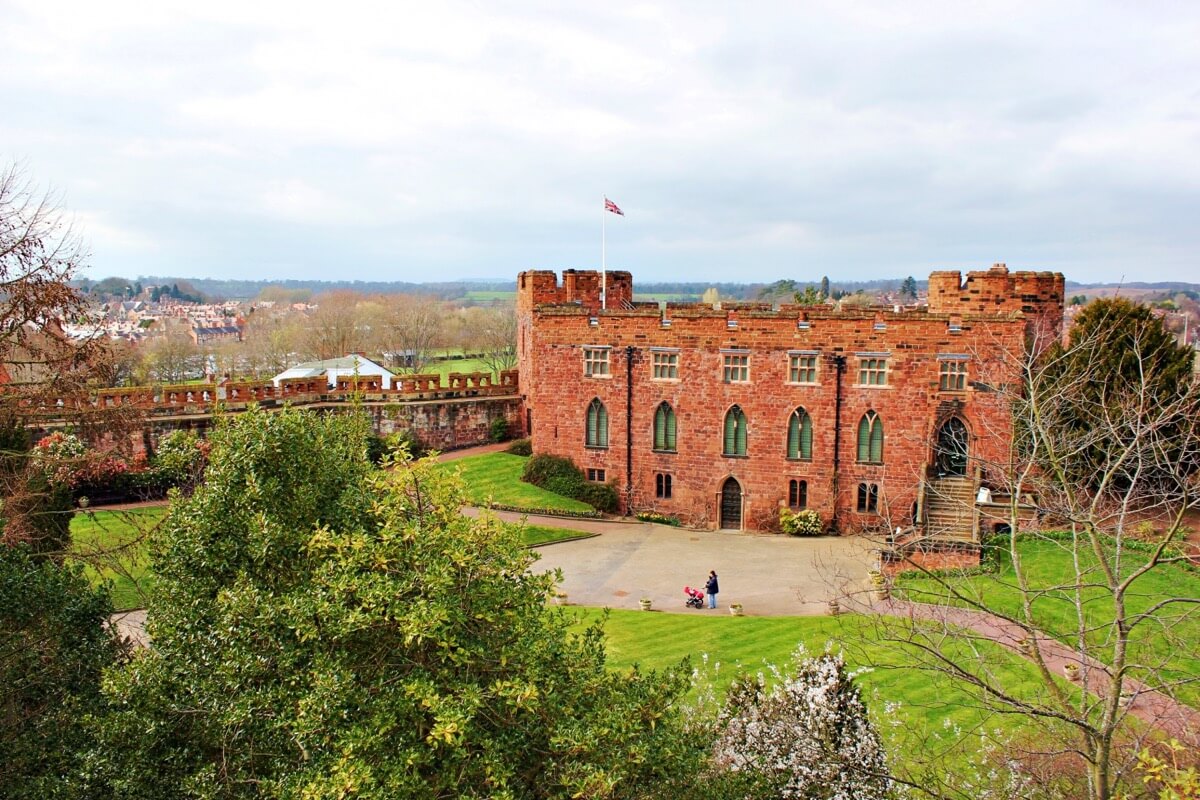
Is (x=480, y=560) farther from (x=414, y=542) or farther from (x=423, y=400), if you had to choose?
(x=423, y=400)

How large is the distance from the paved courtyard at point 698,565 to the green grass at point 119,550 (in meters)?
10.4

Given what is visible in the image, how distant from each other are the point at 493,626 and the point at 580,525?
23439 mm

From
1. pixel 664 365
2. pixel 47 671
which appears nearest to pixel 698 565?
pixel 664 365

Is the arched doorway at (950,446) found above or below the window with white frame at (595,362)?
below

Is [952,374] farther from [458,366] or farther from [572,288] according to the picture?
[458,366]

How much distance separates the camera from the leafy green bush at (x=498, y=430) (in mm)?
43125

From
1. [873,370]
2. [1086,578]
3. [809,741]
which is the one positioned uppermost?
[873,370]

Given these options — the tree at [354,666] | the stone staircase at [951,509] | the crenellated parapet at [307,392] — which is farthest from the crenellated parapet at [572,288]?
the tree at [354,666]

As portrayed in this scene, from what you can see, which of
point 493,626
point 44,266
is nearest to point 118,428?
point 44,266

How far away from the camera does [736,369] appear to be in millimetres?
33312

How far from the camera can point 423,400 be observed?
41812mm

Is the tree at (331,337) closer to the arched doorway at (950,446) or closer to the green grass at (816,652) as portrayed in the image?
the arched doorway at (950,446)

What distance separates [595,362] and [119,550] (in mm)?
21451

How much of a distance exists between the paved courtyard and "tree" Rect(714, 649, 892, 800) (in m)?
10.9
